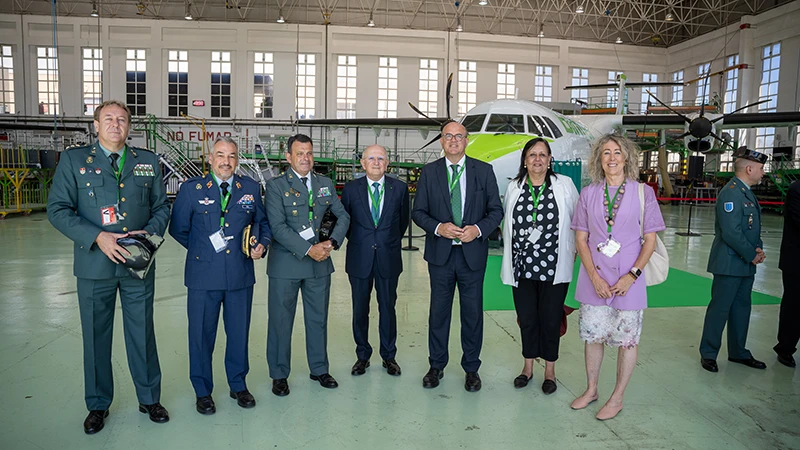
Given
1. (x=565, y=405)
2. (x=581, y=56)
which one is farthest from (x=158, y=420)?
(x=581, y=56)

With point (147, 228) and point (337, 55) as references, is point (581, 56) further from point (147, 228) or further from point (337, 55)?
point (147, 228)

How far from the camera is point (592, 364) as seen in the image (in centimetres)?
342

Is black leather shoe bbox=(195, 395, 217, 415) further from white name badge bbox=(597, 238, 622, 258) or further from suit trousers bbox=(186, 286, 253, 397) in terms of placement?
white name badge bbox=(597, 238, 622, 258)

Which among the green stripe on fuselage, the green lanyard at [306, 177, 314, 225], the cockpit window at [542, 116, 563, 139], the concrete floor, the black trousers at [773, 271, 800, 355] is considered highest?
the cockpit window at [542, 116, 563, 139]

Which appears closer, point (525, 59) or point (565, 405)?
point (565, 405)

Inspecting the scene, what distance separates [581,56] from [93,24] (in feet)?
93.6

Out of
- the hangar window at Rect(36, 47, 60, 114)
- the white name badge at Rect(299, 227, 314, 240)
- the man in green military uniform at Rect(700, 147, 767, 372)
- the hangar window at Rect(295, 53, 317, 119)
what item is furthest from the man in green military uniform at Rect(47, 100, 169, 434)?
the hangar window at Rect(36, 47, 60, 114)

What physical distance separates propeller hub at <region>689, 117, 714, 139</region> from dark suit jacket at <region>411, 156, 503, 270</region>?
1138 cm

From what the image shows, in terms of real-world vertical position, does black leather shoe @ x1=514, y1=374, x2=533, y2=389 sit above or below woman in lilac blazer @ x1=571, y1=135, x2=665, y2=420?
below

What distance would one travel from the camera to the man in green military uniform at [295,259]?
140 inches

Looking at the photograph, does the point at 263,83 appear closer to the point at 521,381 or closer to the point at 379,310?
the point at 379,310

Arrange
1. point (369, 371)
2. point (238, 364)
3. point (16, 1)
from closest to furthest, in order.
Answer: point (238, 364) < point (369, 371) < point (16, 1)

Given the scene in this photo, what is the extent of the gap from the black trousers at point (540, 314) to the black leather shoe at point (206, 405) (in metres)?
2.20

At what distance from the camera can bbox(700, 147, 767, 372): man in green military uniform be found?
13.2ft
